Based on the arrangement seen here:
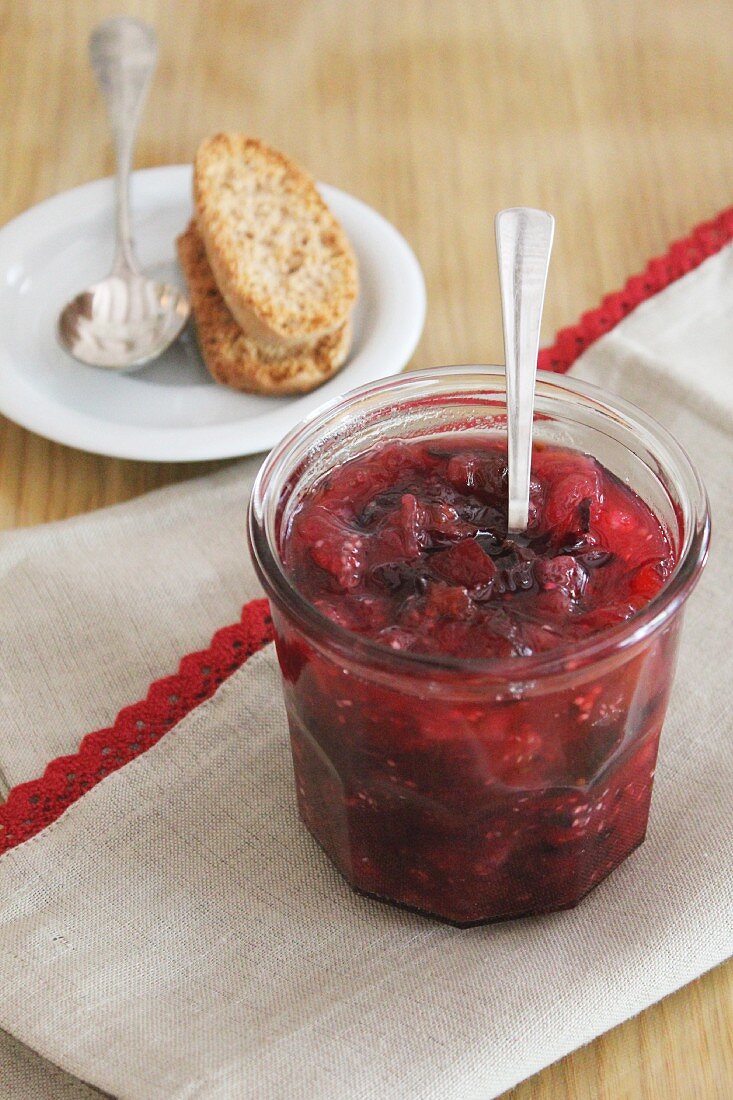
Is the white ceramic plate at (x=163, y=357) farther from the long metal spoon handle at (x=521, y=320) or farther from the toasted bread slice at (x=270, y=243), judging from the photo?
the long metal spoon handle at (x=521, y=320)

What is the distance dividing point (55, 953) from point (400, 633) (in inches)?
24.7

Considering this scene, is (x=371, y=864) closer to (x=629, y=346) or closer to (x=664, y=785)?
(x=664, y=785)

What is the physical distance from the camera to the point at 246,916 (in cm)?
153

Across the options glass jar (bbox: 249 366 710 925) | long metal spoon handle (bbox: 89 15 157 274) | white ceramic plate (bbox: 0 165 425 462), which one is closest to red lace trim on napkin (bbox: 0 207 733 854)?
glass jar (bbox: 249 366 710 925)

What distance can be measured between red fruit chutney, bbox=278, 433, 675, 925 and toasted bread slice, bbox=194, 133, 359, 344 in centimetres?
82

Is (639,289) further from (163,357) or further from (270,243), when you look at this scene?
(163,357)

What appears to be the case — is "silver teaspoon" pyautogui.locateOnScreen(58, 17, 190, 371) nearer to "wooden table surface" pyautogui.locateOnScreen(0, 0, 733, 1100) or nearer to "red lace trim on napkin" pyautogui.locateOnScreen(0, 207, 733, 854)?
"wooden table surface" pyautogui.locateOnScreen(0, 0, 733, 1100)

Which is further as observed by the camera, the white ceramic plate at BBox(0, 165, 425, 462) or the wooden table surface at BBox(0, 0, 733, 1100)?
the wooden table surface at BBox(0, 0, 733, 1100)

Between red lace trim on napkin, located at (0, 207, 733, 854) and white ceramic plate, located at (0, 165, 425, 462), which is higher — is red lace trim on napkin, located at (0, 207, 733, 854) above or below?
below

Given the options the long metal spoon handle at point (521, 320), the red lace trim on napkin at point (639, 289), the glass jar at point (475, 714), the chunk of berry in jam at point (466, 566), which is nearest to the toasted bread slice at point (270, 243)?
the red lace trim on napkin at point (639, 289)

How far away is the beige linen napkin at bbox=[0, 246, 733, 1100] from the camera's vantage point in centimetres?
138

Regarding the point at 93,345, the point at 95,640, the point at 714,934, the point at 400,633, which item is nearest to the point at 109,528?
the point at 95,640

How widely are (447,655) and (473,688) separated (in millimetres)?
73

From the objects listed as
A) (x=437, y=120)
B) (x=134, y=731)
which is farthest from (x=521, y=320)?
(x=437, y=120)
